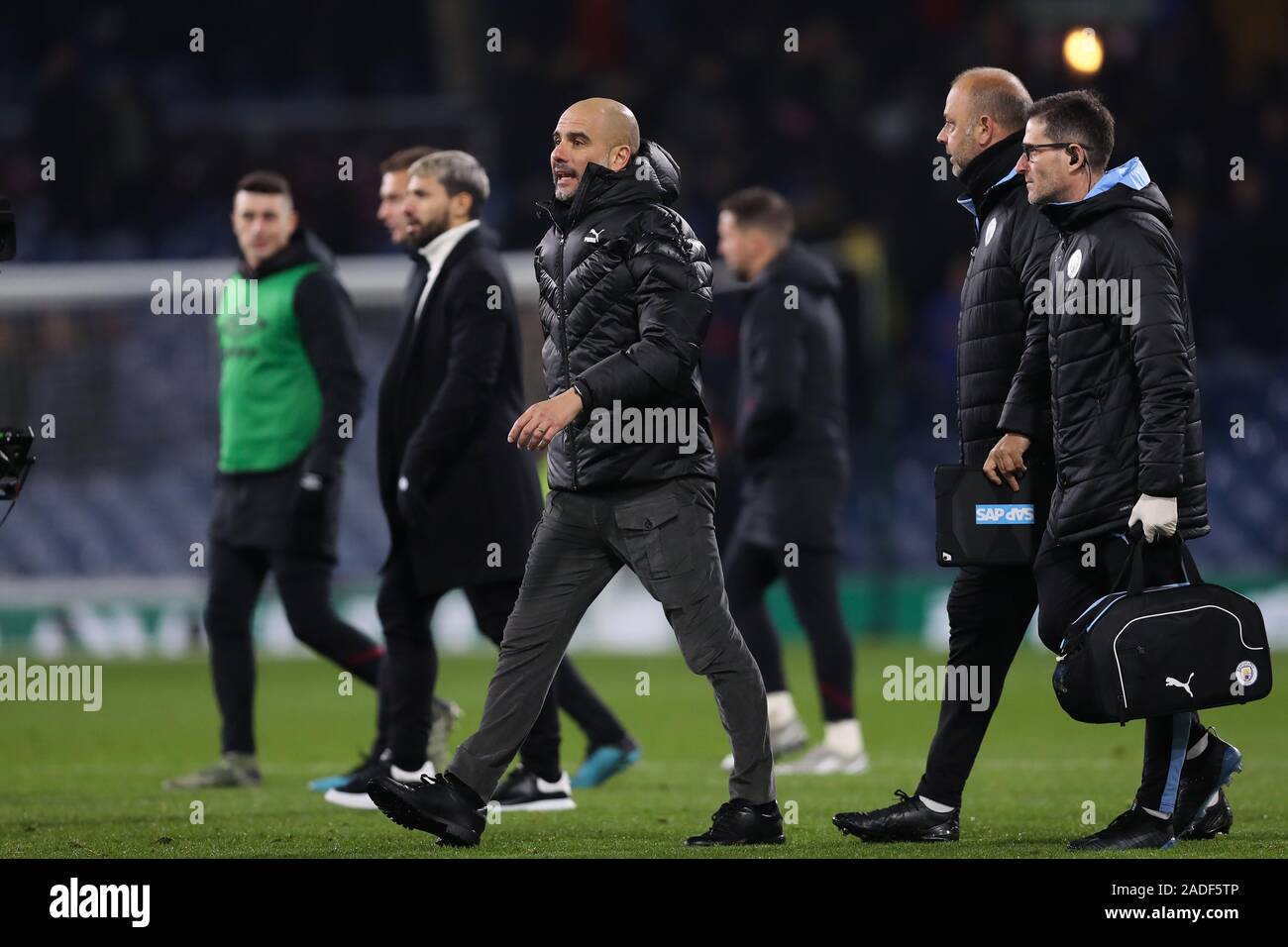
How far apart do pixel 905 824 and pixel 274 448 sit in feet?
10.7

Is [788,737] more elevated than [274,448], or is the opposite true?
[274,448]

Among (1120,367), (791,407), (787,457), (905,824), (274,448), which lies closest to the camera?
(1120,367)

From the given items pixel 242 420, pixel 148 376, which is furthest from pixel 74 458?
pixel 242 420

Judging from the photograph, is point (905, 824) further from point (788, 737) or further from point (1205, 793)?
point (788, 737)

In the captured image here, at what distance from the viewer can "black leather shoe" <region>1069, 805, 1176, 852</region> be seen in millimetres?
5844

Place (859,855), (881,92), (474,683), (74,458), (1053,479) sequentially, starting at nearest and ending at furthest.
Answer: (859,855), (1053,479), (474,683), (74,458), (881,92)

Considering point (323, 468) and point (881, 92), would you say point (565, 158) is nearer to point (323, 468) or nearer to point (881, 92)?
point (323, 468)

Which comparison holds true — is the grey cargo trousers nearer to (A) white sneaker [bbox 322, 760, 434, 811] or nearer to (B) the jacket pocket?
(B) the jacket pocket

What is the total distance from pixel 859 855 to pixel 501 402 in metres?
2.36

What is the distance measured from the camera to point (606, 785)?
316 inches

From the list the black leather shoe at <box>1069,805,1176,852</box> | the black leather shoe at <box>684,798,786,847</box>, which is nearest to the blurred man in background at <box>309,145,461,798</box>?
the black leather shoe at <box>684,798,786,847</box>

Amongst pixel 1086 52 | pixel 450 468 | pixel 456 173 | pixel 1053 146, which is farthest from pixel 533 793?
pixel 1086 52

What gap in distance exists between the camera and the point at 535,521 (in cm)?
734

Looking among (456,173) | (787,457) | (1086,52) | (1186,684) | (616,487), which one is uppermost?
(1086,52)
